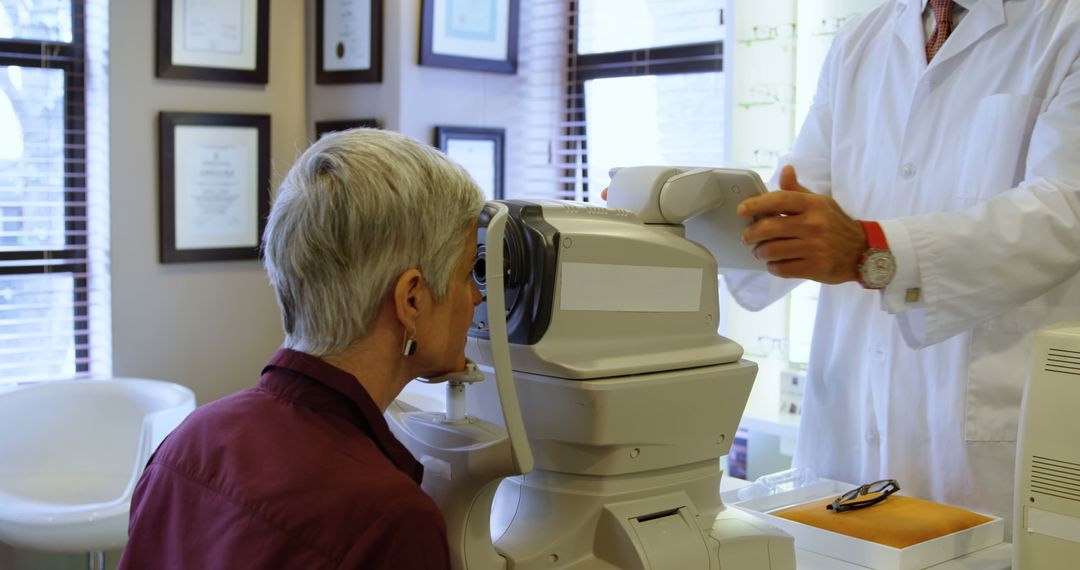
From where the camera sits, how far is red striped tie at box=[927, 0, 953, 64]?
186 centimetres

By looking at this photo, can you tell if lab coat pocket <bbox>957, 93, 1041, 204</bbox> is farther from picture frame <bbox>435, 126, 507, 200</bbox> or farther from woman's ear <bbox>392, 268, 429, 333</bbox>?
picture frame <bbox>435, 126, 507, 200</bbox>

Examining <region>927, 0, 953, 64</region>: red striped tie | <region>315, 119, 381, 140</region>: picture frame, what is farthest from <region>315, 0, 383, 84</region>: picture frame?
<region>927, 0, 953, 64</region>: red striped tie

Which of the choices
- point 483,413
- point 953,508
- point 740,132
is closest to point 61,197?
point 740,132

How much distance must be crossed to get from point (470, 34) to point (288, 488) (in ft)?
8.86

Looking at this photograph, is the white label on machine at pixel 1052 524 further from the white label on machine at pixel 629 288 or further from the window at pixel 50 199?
the window at pixel 50 199

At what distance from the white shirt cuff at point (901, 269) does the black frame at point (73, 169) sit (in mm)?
2701

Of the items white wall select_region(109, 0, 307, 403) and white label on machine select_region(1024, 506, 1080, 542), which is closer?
white label on machine select_region(1024, 506, 1080, 542)

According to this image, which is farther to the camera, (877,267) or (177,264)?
(177,264)

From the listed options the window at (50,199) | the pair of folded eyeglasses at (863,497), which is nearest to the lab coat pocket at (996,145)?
the pair of folded eyeglasses at (863,497)

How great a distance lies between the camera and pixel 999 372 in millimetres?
1709

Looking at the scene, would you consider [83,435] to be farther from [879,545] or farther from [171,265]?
[879,545]

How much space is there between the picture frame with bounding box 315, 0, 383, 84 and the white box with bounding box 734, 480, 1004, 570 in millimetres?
2337

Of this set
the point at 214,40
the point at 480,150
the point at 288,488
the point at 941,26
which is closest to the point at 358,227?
the point at 288,488

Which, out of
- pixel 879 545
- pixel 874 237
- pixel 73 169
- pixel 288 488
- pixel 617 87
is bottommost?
pixel 879 545
